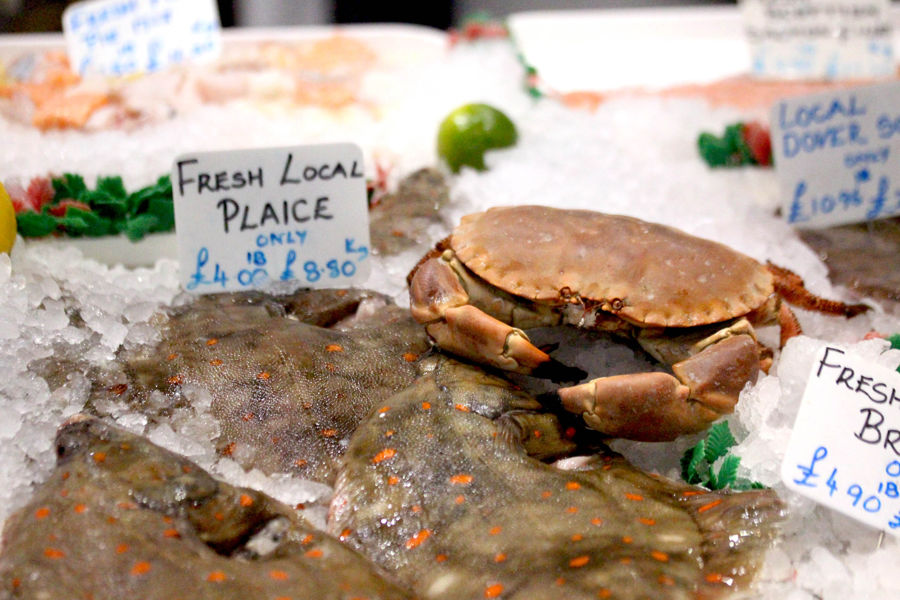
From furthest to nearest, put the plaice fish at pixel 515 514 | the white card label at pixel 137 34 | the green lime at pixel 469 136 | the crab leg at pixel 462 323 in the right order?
the white card label at pixel 137 34 → the green lime at pixel 469 136 → the crab leg at pixel 462 323 → the plaice fish at pixel 515 514

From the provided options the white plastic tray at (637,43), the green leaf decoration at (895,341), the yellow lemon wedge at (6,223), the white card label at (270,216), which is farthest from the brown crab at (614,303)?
the white plastic tray at (637,43)

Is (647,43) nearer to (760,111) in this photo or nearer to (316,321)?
(760,111)

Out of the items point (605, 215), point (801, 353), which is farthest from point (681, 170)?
point (801, 353)

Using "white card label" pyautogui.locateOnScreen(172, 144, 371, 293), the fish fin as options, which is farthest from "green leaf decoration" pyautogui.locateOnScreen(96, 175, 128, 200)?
the fish fin

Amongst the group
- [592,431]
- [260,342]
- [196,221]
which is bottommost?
[592,431]

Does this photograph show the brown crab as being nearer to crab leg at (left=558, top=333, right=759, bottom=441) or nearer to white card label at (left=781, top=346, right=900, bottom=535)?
crab leg at (left=558, top=333, right=759, bottom=441)

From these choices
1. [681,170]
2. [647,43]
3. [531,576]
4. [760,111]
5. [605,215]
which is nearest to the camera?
[531,576]

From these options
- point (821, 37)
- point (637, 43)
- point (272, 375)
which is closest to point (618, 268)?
point (272, 375)

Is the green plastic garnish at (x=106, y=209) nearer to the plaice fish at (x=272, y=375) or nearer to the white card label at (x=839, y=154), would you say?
the plaice fish at (x=272, y=375)
